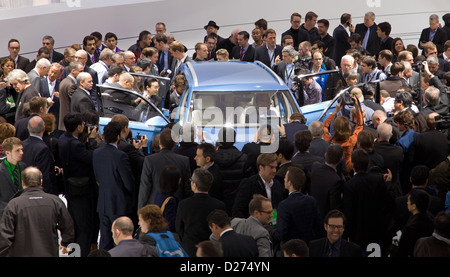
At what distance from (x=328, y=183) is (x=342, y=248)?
3.85 feet

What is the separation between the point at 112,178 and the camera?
884cm

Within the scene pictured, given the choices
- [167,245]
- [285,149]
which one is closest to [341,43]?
[285,149]

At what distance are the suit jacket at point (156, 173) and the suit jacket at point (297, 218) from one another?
1.54m

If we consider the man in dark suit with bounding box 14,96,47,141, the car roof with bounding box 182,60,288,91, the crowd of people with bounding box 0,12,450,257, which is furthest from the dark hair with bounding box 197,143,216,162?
the man in dark suit with bounding box 14,96,47,141

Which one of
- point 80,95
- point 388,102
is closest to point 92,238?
point 80,95

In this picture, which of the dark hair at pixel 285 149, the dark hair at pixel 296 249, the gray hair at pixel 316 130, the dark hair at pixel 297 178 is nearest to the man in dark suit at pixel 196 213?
the dark hair at pixel 297 178

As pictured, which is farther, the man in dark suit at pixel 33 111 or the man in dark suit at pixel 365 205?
the man in dark suit at pixel 33 111

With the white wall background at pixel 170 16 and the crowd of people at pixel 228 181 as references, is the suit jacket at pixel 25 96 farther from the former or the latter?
the white wall background at pixel 170 16

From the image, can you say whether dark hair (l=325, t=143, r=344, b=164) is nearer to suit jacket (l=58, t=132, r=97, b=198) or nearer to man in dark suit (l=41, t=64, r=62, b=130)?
suit jacket (l=58, t=132, r=97, b=198)

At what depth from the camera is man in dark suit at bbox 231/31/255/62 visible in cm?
1655

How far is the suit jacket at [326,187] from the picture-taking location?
26.7 ft

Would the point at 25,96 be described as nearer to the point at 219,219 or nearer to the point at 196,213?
the point at 196,213
